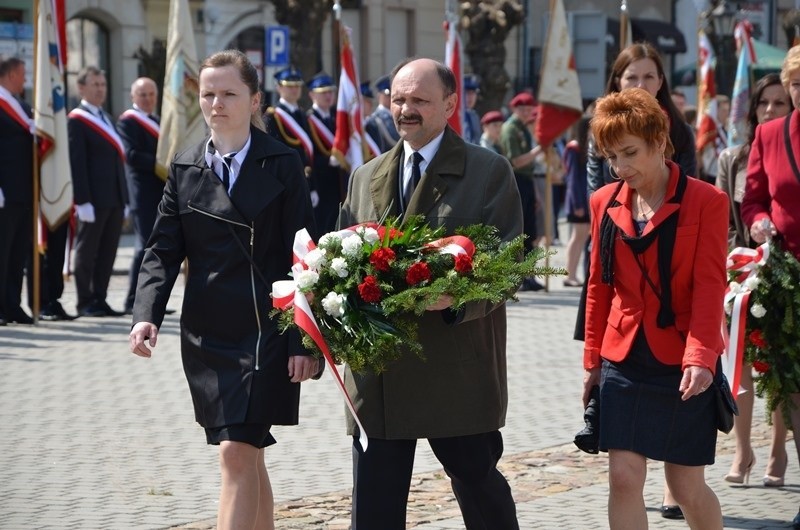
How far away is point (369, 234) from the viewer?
474cm

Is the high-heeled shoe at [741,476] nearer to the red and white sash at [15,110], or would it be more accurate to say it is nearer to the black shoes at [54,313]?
the black shoes at [54,313]

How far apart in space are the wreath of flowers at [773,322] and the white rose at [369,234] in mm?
2408

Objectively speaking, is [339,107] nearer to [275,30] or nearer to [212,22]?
[275,30]

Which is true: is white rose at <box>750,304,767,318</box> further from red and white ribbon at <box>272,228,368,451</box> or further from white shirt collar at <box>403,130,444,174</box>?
red and white ribbon at <box>272,228,368,451</box>

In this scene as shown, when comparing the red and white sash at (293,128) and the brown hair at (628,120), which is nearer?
the brown hair at (628,120)

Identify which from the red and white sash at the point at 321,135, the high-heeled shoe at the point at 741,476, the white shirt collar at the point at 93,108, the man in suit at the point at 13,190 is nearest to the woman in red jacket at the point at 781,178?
the high-heeled shoe at the point at 741,476

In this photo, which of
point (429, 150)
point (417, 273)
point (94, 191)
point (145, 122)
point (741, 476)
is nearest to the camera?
point (417, 273)

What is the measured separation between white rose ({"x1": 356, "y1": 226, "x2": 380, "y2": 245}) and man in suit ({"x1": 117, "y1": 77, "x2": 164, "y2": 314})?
365 inches

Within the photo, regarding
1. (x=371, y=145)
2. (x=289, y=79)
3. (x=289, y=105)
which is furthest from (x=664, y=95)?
(x=371, y=145)

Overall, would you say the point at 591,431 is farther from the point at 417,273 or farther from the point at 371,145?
the point at 371,145

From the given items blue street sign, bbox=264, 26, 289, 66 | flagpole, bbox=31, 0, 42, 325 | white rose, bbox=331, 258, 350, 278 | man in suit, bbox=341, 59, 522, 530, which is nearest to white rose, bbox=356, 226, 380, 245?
white rose, bbox=331, 258, 350, 278

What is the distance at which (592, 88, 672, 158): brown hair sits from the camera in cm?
497

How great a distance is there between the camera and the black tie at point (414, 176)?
5.10 m

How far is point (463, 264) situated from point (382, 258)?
250 mm
